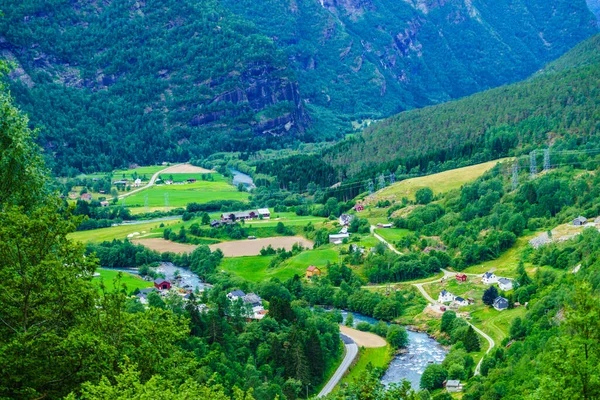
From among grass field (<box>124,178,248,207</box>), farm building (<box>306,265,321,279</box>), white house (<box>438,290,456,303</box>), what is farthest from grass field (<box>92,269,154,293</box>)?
grass field (<box>124,178,248,207</box>)

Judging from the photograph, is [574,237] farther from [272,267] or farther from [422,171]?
[422,171]

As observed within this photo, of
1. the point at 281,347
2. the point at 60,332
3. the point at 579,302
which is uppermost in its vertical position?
the point at 60,332

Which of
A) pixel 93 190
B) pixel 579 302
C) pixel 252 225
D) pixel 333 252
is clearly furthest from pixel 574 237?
pixel 93 190

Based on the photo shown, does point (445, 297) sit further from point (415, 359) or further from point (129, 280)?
point (129, 280)

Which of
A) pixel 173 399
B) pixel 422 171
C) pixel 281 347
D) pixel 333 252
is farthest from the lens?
pixel 422 171

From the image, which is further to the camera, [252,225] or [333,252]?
[252,225]

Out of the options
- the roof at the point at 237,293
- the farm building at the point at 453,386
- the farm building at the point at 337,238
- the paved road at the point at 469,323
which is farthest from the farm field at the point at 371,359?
the farm building at the point at 337,238

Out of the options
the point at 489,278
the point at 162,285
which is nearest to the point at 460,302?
the point at 489,278
